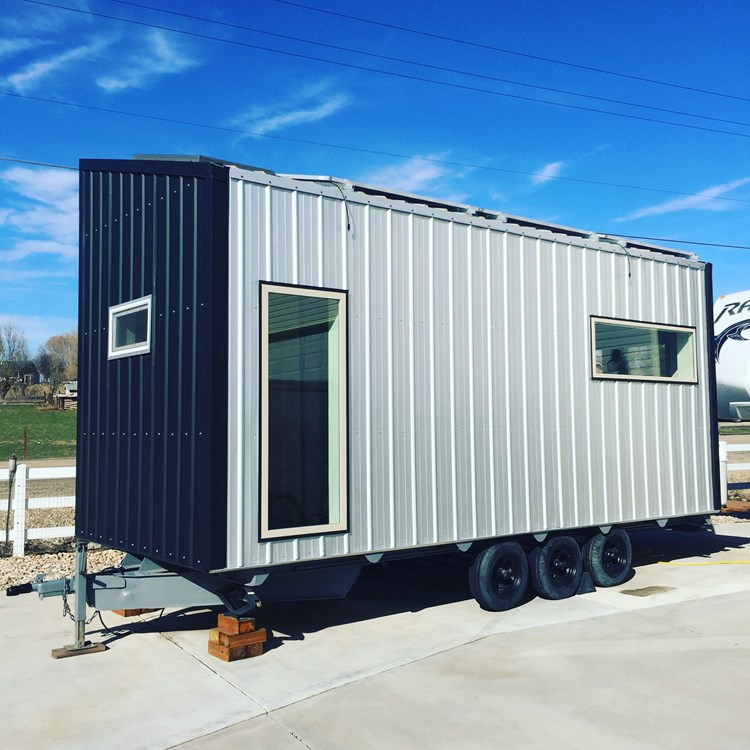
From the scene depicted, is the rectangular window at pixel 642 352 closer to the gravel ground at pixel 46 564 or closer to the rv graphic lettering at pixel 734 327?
the rv graphic lettering at pixel 734 327

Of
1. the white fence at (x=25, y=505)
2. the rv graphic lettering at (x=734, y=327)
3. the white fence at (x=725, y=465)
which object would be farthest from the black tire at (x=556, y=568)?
the rv graphic lettering at (x=734, y=327)

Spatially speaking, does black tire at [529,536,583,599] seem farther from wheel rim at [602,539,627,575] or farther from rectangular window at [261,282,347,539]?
rectangular window at [261,282,347,539]

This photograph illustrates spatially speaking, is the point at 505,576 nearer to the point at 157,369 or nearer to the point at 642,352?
the point at 642,352

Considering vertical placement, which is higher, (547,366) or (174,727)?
(547,366)

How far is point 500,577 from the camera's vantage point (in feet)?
26.6

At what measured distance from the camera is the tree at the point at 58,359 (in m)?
111

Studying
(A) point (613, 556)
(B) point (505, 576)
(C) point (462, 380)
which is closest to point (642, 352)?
(A) point (613, 556)

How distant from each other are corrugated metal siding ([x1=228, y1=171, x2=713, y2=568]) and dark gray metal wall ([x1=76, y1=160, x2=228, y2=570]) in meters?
0.19

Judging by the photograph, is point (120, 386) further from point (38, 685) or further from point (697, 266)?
point (697, 266)

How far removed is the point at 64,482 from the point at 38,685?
638 inches

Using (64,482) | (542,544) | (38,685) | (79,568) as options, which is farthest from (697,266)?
(64,482)

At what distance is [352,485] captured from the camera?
6930mm

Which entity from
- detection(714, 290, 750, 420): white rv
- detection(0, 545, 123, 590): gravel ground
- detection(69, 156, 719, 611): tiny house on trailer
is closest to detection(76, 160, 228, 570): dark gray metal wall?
detection(69, 156, 719, 611): tiny house on trailer

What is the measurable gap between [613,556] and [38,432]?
119 ft
